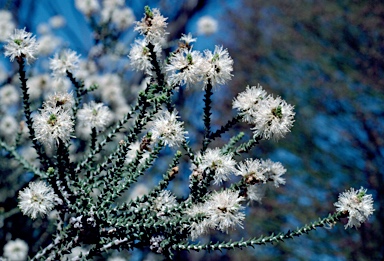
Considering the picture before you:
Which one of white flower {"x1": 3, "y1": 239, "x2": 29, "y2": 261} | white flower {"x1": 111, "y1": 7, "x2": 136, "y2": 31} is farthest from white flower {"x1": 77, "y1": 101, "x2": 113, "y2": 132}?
white flower {"x1": 111, "y1": 7, "x2": 136, "y2": 31}

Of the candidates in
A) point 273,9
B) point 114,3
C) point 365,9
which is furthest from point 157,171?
point 273,9

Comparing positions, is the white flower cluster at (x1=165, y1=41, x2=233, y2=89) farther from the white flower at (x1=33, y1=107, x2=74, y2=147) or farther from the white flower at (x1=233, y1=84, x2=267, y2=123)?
the white flower at (x1=33, y1=107, x2=74, y2=147)

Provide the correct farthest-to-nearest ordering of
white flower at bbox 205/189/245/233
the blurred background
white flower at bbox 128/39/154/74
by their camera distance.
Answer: the blurred background
white flower at bbox 128/39/154/74
white flower at bbox 205/189/245/233

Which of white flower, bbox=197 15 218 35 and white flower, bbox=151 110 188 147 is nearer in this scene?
white flower, bbox=151 110 188 147

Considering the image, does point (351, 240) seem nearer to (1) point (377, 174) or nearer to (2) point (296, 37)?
(1) point (377, 174)

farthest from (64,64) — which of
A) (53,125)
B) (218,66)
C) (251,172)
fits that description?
(251,172)

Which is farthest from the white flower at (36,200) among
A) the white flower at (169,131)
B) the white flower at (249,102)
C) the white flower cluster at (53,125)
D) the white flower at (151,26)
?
the white flower at (249,102)

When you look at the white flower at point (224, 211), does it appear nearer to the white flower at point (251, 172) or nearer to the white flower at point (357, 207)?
the white flower at point (251, 172)
